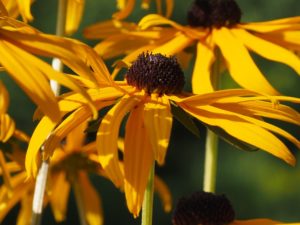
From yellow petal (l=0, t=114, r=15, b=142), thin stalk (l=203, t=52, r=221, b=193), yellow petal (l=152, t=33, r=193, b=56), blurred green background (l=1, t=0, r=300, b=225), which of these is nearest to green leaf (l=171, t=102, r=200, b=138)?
thin stalk (l=203, t=52, r=221, b=193)

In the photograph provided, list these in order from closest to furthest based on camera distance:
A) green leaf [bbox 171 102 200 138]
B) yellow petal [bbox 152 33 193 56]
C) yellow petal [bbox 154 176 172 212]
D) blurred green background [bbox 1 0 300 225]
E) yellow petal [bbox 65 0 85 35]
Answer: green leaf [bbox 171 102 200 138] < yellow petal [bbox 152 33 193 56] < yellow petal [bbox 65 0 85 35] < yellow petal [bbox 154 176 172 212] < blurred green background [bbox 1 0 300 225]

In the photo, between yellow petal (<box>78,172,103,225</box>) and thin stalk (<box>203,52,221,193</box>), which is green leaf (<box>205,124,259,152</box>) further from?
yellow petal (<box>78,172,103,225</box>)

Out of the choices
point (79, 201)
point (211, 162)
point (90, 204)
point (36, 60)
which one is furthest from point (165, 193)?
point (36, 60)

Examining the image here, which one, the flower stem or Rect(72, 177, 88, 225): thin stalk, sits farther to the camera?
Rect(72, 177, 88, 225): thin stalk

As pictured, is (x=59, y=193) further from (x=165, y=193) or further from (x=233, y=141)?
(x=233, y=141)

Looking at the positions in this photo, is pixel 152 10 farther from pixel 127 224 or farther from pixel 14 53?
pixel 14 53

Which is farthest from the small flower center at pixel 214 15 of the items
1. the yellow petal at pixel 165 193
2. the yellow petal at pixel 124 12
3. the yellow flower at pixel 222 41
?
the yellow petal at pixel 165 193
